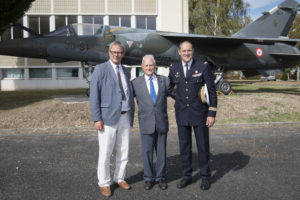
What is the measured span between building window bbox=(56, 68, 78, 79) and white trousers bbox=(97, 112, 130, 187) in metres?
22.2

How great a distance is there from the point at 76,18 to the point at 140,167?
21905 mm

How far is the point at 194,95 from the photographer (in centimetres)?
370

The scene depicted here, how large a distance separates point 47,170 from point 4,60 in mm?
23286

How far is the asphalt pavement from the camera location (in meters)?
3.38

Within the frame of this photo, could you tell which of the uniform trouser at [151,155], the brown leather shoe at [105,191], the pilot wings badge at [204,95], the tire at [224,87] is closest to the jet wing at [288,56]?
the tire at [224,87]

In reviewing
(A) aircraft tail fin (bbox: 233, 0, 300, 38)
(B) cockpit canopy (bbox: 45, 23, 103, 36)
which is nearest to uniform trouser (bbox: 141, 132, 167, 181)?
(B) cockpit canopy (bbox: 45, 23, 103, 36)

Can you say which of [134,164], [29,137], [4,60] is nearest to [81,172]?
[134,164]

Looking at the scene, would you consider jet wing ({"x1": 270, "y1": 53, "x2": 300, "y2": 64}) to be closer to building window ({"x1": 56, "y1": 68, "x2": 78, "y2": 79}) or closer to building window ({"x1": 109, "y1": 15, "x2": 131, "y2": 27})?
building window ({"x1": 109, "y1": 15, "x2": 131, "y2": 27})

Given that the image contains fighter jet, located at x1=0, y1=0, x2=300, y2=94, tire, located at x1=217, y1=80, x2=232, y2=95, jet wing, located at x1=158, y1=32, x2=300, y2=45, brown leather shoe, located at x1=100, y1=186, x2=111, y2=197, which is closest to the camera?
brown leather shoe, located at x1=100, y1=186, x2=111, y2=197

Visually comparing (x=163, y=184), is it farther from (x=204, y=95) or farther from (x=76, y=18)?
(x=76, y=18)

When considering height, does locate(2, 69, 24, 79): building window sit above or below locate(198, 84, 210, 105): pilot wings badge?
above

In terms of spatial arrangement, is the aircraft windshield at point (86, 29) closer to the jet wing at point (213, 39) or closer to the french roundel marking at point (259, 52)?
the jet wing at point (213, 39)

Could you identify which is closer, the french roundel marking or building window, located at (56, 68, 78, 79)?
the french roundel marking

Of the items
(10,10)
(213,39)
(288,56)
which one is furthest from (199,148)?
(288,56)
